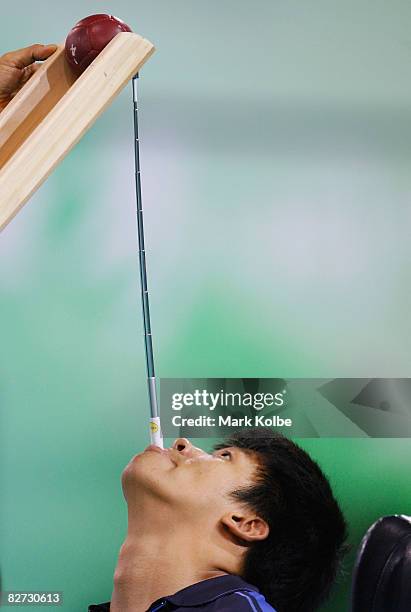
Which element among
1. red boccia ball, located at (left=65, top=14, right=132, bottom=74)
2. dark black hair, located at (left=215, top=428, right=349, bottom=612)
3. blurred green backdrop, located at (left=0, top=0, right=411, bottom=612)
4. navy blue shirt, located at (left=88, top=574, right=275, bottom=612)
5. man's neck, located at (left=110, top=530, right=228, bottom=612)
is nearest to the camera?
red boccia ball, located at (left=65, top=14, right=132, bottom=74)

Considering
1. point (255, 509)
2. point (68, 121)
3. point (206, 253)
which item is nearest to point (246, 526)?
point (255, 509)

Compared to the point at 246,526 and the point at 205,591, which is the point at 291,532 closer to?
the point at 246,526

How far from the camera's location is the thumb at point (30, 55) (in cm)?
146

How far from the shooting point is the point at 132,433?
10.5 ft

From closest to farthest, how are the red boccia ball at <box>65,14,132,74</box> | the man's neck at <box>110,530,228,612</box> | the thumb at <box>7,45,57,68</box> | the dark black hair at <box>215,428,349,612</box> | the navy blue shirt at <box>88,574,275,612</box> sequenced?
the red boccia ball at <box>65,14,132,74</box>
the thumb at <box>7,45,57,68</box>
the navy blue shirt at <box>88,574,275,612</box>
the man's neck at <box>110,530,228,612</box>
the dark black hair at <box>215,428,349,612</box>

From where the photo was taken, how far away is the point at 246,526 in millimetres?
1996

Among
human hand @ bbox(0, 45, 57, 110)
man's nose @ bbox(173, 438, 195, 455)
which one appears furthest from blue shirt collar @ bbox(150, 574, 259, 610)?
human hand @ bbox(0, 45, 57, 110)

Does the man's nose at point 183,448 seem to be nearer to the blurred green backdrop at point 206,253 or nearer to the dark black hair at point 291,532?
the dark black hair at point 291,532

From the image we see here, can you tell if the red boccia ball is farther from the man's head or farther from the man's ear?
the man's ear

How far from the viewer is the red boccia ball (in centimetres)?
123

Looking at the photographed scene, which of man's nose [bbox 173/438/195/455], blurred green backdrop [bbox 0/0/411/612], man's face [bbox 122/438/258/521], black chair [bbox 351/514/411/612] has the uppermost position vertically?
blurred green backdrop [bbox 0/0/411/612]

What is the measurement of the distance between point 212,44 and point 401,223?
3.23 feet

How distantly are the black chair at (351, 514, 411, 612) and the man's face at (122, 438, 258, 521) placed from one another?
37cm

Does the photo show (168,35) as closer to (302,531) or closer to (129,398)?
(129,398)
